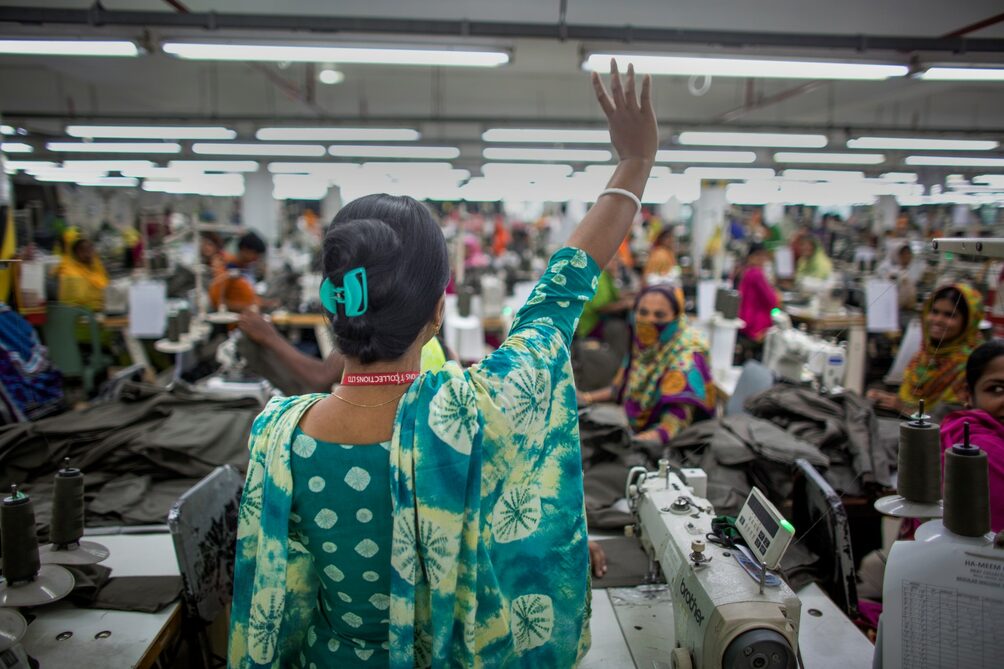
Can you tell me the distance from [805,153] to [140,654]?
8.07 meters

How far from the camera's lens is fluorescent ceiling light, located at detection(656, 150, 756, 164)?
7402mm

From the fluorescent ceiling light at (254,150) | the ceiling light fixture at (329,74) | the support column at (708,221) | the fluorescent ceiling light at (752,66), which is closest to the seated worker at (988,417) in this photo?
the fluorescent ceiling light at (752,66)

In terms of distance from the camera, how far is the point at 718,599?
116 centimetres

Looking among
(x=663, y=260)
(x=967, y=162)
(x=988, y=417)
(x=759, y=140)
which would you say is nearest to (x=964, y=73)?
(x=967, y=162)

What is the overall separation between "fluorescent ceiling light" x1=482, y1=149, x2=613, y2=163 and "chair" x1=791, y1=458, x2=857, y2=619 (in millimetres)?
5873

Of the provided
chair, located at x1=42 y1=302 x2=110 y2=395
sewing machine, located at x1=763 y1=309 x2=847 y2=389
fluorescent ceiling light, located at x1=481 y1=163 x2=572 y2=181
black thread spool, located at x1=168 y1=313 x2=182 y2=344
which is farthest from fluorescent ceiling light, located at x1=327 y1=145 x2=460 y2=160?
sewing machine, located at x1=763 y1=309 x2=847 y2=389

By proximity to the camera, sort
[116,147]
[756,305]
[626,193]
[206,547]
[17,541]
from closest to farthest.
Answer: [626,193], [17,541], [206,547], [756,305], [116,147]

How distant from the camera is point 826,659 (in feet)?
4.73

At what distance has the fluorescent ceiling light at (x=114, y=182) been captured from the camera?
31.6ft

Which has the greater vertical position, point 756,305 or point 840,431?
point 756,305

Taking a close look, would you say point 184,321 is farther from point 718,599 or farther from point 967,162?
point 967,162

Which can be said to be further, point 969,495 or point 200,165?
point 200,165

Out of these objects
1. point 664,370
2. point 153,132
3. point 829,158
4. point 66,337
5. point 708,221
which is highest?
point 829,158

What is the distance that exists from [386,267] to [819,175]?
10.6m
